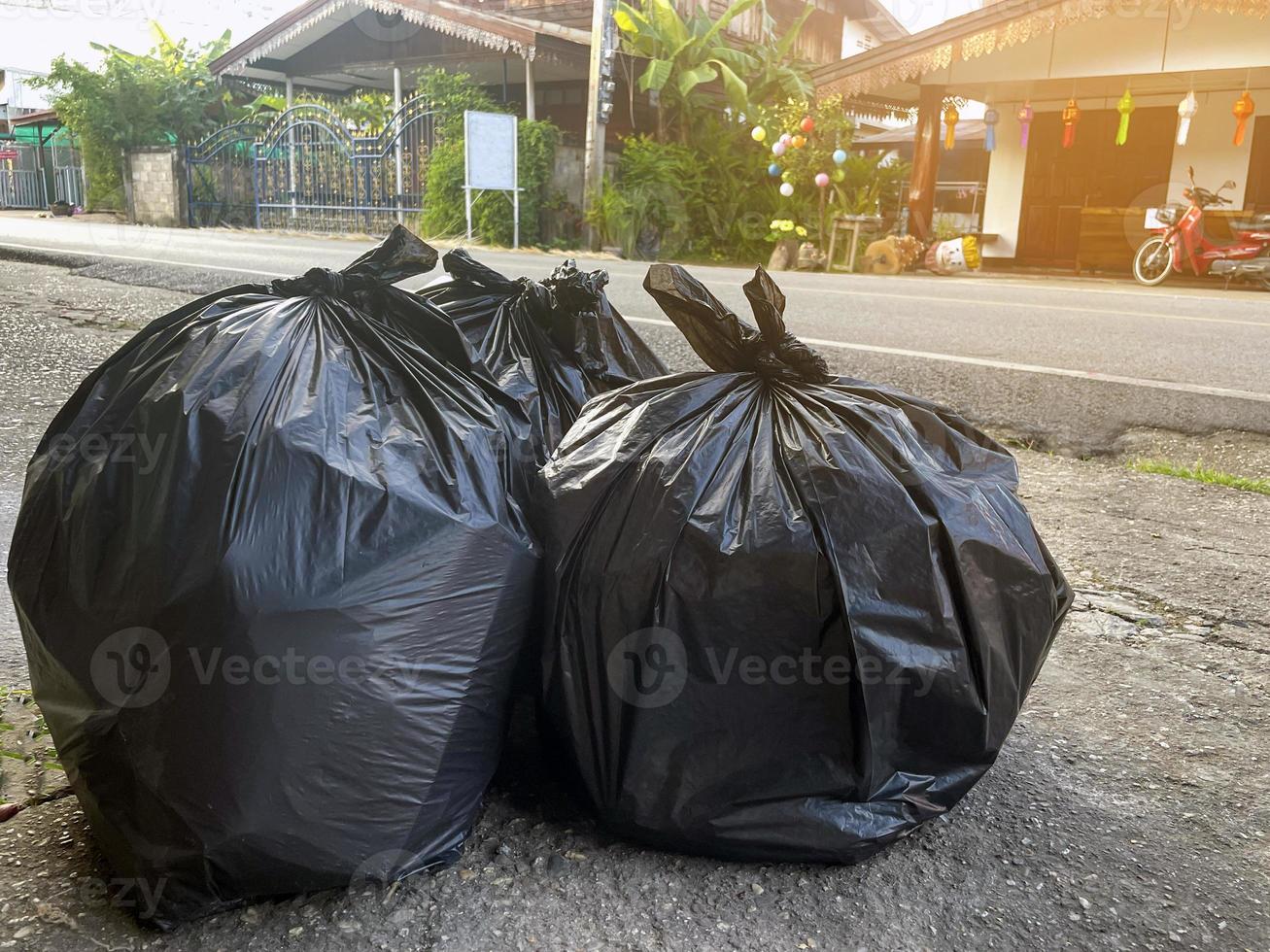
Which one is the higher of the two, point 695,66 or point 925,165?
point 695,66

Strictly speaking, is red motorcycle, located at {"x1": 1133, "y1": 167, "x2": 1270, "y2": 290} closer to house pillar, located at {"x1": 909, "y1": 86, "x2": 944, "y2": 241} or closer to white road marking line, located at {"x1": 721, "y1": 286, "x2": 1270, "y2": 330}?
house pillar, located at {"x1": 909, "y1": 86, "x2": 944, "y2": 241}

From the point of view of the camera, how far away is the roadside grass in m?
2.74

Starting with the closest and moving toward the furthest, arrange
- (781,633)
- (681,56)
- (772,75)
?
(781,633)
(681,56)
(772,75)

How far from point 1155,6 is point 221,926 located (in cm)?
1148

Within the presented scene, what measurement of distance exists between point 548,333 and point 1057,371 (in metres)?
2.97

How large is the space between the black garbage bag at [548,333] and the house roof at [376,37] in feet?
42.3

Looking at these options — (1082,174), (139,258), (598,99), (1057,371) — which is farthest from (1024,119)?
(139,258)

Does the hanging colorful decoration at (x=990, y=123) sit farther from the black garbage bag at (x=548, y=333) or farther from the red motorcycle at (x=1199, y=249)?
the black garbage bag at (x=548, y=333)

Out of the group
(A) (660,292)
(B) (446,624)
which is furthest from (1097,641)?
(B) (446,624)

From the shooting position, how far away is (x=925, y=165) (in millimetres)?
11828

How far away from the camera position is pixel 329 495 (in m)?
1.12

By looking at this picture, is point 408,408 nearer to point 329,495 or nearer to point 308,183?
point 329,495

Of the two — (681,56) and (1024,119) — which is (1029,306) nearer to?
(1024,119)

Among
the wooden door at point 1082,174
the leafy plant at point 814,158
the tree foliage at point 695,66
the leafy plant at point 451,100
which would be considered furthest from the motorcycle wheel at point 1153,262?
the leafy plant at point 451,100
